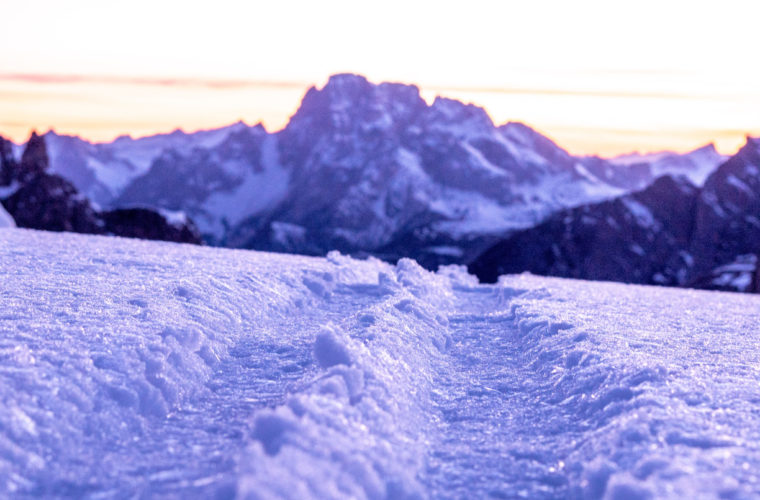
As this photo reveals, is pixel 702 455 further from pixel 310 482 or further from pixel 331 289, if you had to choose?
pixel 331 289

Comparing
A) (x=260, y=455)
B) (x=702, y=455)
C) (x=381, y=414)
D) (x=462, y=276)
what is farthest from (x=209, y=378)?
(x=462, y=276)

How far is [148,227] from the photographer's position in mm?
123188

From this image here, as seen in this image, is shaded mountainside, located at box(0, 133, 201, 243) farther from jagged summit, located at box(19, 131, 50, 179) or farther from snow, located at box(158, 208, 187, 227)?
snow, located at box(158, 208, 187, 227)

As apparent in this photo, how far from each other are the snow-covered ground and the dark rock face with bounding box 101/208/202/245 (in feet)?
369

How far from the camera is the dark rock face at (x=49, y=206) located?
→ 135 m

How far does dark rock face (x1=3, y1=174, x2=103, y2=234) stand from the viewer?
444 feet

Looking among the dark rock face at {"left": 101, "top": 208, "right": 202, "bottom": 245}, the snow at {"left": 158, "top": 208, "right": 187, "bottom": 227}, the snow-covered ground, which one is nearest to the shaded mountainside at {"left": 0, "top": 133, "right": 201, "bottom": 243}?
the dark rock face at {"left": 101, "top": 208, "right": 202, "bottom": 245}

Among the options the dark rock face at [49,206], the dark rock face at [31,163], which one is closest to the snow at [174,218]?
the dark rock face at [49,206]

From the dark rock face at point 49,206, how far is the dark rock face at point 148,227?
534 centimetres

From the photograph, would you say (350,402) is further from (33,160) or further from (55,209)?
(33,160)

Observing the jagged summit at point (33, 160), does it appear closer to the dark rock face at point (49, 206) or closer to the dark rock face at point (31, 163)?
the dark rock face at point (31, 163)

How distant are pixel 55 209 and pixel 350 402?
481 feet

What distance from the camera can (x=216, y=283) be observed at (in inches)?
566

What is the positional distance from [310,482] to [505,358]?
20.1 feet
